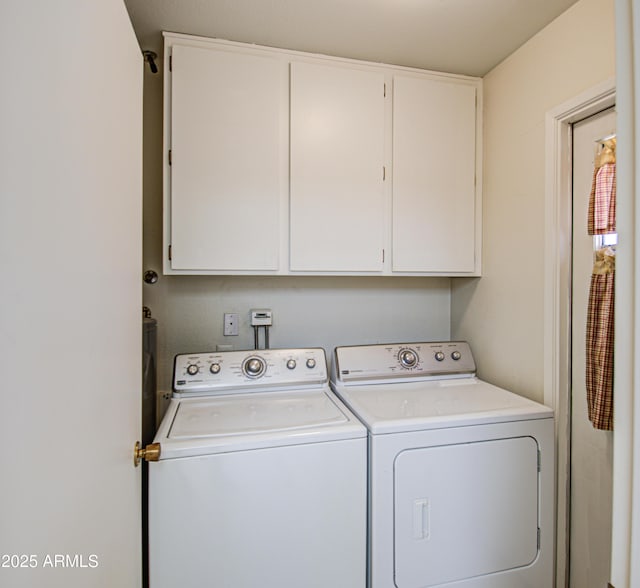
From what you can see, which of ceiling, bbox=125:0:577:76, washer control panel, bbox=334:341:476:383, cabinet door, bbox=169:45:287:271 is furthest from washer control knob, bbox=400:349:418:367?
ceiling, bbox=125:0:577:76

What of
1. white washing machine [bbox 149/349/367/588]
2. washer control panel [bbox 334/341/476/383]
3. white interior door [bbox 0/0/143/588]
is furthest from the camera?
washer control panel [bbox 334/341/476/383]

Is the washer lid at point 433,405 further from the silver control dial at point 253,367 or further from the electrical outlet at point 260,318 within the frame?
the electrical outlet at point 260,318

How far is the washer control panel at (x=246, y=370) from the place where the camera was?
1620 millimetres

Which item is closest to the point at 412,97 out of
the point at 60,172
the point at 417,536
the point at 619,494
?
the point at 60,172

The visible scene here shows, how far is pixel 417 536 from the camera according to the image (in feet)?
4.25

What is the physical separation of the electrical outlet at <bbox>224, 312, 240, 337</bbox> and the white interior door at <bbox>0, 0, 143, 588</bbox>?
3.37ft

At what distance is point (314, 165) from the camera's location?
1.70m

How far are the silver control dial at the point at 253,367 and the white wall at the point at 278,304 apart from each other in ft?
0.98

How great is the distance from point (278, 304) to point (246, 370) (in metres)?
0.48

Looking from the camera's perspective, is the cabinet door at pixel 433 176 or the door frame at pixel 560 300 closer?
the door frame at pixel 560 300

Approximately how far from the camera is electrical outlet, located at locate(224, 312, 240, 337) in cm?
195

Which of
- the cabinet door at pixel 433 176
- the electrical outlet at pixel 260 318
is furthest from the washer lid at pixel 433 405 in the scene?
the cabinet door at pixel 433 176

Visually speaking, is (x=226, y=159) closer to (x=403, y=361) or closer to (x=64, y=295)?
(x=64, y=295)

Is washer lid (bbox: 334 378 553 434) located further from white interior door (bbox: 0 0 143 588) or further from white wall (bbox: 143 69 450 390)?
white interior door (bbox: 0 0 143 588)
